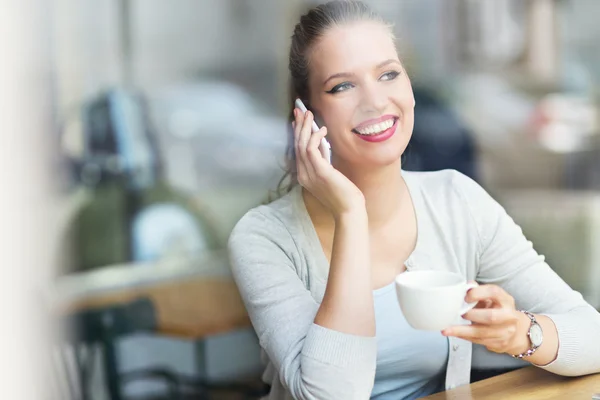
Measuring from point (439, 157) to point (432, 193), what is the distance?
20 cm

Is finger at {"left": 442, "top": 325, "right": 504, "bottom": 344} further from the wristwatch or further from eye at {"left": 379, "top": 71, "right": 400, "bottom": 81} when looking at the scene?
eye at {"left": 379, "top": 71, "right": 400, "bottom": 81}

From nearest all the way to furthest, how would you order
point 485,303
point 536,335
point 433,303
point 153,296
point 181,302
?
point 433,303 → point 485,303 → point 536,335 → point 181,302 → point 153,296

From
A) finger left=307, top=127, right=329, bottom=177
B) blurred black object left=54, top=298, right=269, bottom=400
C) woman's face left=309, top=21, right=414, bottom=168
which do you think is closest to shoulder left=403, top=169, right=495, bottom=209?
woman's face left=309, top=21, right=414, bottom=168

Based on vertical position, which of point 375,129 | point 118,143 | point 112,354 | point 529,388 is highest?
point 375,129

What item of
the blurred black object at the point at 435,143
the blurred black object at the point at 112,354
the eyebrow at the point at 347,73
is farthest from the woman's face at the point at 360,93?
the blurred black object at the point at 112,354

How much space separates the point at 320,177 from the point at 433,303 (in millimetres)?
285

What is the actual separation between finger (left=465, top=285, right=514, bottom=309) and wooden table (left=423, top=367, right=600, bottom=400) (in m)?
0.19

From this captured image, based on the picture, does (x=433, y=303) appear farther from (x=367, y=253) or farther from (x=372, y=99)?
(x=372, y=99)

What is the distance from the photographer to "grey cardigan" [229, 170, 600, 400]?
118 cm

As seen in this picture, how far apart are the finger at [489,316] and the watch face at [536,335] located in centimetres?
13

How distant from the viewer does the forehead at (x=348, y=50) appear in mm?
1296

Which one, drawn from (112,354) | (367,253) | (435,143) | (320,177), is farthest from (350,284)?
(112,354)

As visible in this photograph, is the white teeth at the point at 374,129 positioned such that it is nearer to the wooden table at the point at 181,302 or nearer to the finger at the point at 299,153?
the finger at the point at 299,153

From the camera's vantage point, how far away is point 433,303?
1045 mm
